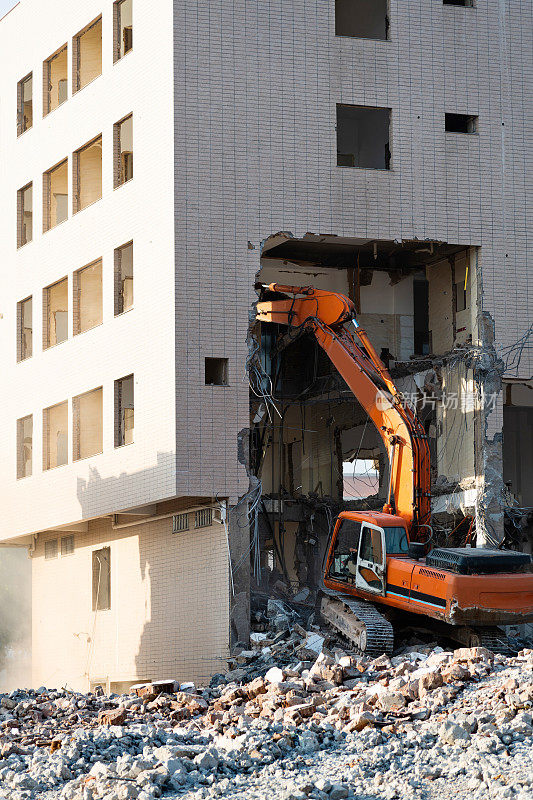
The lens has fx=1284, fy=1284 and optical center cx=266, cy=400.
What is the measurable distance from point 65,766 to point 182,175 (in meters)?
13.0

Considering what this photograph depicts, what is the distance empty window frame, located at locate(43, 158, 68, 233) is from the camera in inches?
1185

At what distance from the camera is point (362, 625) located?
20.3 meters

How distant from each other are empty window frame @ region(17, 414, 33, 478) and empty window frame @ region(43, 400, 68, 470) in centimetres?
118

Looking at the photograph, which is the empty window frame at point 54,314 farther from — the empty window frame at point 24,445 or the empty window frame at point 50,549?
the empty window frame at point 50,549

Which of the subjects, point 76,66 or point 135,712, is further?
point 76,66

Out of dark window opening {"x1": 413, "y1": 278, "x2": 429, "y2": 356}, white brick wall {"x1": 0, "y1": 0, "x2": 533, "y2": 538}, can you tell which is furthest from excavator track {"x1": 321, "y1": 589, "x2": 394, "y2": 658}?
dark window opening {"x1": 413, "y1": 278, "x2": 429, "y2": 356}

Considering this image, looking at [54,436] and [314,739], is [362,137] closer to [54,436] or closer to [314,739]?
[54,436]

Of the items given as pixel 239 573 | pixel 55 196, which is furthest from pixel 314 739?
pixel 55 196

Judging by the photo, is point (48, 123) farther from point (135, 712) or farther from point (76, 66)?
point (135, 712)

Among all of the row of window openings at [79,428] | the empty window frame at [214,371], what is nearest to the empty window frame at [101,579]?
the row of window openings at [79,428]

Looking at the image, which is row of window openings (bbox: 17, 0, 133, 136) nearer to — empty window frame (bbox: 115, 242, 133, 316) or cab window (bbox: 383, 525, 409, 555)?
empty window frame (bbox: 115, 242, 133, 316)

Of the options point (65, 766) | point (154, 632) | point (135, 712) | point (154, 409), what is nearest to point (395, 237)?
point (154, 409)

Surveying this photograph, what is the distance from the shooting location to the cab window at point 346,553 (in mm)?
21281

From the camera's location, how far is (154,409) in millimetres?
24312
